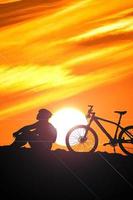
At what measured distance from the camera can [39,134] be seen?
110 ft

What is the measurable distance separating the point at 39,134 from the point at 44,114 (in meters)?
0.77

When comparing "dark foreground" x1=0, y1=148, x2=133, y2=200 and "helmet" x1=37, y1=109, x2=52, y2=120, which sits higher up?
"helmet" x1=37, y1=109, x2=52, y2=120

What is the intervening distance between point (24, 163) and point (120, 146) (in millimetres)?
3940

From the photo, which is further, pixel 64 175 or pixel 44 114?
pixel 64 175

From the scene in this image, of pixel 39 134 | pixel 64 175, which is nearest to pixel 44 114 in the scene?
pixel 39 134

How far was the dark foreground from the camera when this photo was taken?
3266 cm

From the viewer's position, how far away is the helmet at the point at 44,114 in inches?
1310

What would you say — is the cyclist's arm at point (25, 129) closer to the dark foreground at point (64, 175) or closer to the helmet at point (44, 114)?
the helmet at point (44, 114)

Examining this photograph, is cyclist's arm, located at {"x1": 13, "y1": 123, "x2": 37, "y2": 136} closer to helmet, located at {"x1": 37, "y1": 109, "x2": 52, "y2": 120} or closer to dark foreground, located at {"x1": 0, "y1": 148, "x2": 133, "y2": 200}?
helmet, located at {"x1": 37, "y1": 109, "x2": 52, "y2": 120}

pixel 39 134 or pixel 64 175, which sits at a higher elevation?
pixel 39 134

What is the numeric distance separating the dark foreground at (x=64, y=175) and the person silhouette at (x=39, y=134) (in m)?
0.38

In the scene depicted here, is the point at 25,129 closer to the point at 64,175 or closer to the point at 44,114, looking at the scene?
the point at 44,114

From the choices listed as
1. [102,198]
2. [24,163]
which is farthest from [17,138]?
[102,198]

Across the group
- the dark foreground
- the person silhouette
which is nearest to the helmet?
the person silhouette
